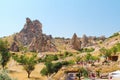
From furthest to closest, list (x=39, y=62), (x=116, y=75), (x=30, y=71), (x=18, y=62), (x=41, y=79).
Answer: (x=39, y=62), (x=18, y=62), (x=30, y=71), (x=41, y=79), (x=116, y=75)

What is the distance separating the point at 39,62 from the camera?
153 m

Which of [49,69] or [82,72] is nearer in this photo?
[82,72]

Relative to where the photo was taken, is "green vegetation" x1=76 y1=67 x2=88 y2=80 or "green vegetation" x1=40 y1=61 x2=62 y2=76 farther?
"green vegetation" x1=40 y1=61 x2=62 y2=76

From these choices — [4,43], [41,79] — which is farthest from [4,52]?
[41,79]

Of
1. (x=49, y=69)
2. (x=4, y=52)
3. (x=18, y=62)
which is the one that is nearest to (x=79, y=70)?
(x=49, y=69)

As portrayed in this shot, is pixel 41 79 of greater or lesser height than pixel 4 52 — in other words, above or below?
below

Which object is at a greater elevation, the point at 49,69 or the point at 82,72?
the point at 49,69

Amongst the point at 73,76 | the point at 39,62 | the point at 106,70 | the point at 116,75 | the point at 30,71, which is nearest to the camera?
the point at 116,75

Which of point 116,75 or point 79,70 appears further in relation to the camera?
point 79,70

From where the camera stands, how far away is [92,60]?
115250 millimetres

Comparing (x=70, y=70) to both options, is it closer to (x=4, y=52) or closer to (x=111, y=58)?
(x=111, y=58)

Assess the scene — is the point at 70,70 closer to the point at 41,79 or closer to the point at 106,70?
the point at 106,70

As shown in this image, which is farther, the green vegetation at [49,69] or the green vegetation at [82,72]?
the green vegetation at [49,69]

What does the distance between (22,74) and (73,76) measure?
143 feet
